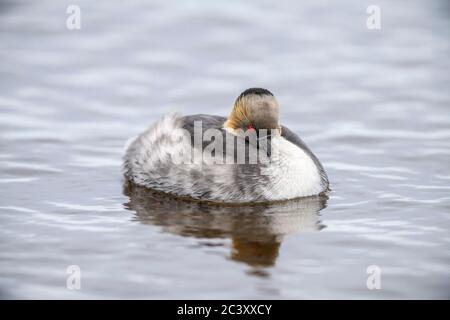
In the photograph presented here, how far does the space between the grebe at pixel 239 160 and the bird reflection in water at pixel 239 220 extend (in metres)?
0.12

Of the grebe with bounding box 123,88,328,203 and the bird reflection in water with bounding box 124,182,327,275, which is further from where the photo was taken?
the grebe with bounding box 123,88,328,203

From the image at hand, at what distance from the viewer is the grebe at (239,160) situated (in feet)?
28.0

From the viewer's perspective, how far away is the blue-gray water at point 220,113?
696 cm

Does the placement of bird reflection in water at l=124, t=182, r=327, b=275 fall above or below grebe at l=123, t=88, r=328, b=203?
below

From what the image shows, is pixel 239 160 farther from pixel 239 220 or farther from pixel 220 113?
pixel 220 113

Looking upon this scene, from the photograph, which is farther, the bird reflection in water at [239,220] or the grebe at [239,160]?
the grebe at [239,160]

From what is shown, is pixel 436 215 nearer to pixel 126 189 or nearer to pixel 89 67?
pixel 126 189

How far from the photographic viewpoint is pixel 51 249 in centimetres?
740

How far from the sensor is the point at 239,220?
816cm

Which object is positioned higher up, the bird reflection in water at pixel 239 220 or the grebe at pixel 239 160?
the grebe at pixel 239 160

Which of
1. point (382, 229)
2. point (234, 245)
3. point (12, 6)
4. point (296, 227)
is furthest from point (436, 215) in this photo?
point (12, 6)

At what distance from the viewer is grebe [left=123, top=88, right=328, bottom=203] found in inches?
336

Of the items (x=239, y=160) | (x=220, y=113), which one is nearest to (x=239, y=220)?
(x=239, y=160)

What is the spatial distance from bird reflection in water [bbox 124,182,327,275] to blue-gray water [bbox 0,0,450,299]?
26 millimetres
